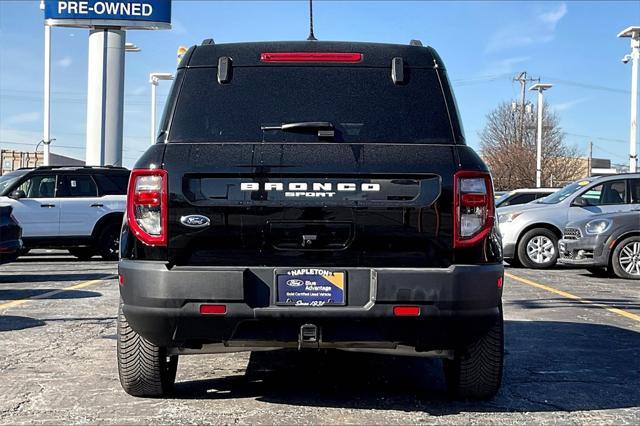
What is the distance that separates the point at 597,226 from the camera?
509 inches

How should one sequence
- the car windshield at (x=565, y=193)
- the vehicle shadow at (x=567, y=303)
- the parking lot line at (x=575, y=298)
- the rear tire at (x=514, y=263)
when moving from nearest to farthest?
the parking lot line at (x=575, y=298) < the vehicle shadow at (x=567, y=303) < the car windshield at (x=565, y=193) < the rear tire at (x=514, y=263)

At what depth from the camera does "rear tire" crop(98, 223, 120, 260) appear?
1520 centimetres

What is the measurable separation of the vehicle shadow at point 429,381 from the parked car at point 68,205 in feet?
31.3

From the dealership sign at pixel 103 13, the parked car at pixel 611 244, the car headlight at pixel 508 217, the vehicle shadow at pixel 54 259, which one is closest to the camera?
the parked car at pixel 611 244

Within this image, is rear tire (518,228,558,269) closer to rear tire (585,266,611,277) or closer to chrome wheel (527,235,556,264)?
chrome wheel (527,235,556,264)

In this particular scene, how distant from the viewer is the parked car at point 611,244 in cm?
1275

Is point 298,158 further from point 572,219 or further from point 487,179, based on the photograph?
point 572,219

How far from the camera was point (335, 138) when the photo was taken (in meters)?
4.24

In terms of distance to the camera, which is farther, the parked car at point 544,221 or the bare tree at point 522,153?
the bare tree at point 522,153

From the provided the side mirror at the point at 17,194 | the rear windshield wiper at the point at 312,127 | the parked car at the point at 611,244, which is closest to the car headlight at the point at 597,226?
the parked car at the point at 611,244

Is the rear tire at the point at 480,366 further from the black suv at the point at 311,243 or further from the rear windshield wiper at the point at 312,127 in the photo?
the rear windshield wiper at the point at 312,127

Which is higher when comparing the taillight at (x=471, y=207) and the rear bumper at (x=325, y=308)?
the taillight at (x=471, y=207)

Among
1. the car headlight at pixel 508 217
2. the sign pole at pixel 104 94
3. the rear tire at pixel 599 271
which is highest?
the sign pole at pixel 104 94

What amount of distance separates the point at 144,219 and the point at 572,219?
459 inches
